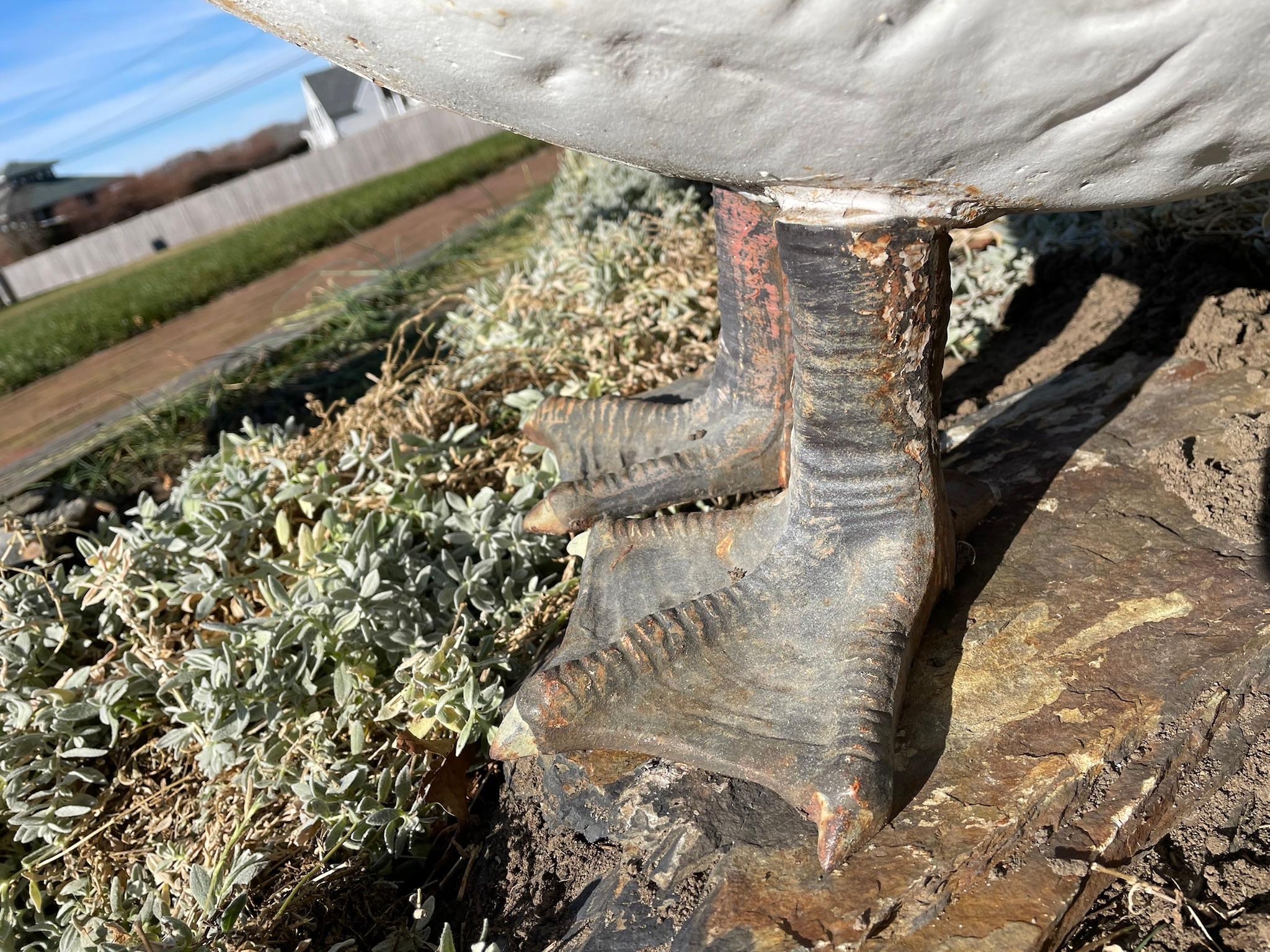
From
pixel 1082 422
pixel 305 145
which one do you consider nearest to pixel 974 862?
pixel 1082 422

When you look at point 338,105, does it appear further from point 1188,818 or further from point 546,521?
point 1188,818

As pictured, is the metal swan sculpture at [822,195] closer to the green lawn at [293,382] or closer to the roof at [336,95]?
the green lawn at [293,382]

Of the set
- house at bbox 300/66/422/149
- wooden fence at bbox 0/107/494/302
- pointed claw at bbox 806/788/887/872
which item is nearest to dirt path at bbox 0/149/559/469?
pointed claw at bbox 806/788/887/872

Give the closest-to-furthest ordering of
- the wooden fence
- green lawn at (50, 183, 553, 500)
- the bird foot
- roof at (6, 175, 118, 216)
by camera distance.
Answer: the bird foot → green lawn at (50, 183, 553, 500) → the wooden fence → roof at (6, 175, 118, 216)

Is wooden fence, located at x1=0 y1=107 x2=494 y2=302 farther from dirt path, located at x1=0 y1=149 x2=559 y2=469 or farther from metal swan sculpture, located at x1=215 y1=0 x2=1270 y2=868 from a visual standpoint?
metal swan sculpture, located at x1=215 y1=0 x2=1270 y2=868

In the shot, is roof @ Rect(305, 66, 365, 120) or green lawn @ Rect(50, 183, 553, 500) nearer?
green lawn @ Rect(50, 183, 553, 500)

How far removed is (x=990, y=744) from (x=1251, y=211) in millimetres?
1839

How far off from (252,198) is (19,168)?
37807 millimetres

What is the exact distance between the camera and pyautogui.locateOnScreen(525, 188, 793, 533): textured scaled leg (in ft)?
5.49

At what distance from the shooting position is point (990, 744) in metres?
1.21

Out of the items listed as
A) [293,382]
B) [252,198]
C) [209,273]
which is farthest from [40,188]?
[293,382]

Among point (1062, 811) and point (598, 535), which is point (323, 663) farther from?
point (1062, 811)

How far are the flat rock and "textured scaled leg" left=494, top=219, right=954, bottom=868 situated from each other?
2.9 inches

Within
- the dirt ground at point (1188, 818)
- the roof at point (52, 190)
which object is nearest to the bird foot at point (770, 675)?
the dirt ground at point (1188, 818)
